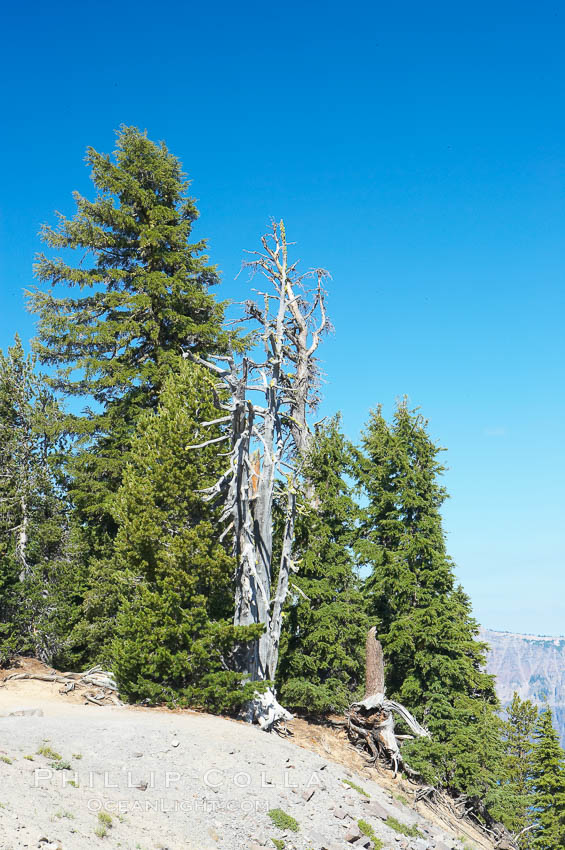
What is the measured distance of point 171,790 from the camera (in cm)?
995

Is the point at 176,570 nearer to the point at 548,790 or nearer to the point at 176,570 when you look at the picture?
the point at 176,570

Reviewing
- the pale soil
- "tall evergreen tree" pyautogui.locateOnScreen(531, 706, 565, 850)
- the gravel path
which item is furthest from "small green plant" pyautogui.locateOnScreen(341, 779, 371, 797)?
"tall evergreen tree" pyautogui.locateOnScreen(531, 706, 565, 850)

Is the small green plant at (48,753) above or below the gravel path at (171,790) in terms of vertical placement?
above

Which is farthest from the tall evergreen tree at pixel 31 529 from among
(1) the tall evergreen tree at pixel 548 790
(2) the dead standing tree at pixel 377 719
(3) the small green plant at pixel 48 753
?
(1) the tall evergreen tree at pixel 548 790

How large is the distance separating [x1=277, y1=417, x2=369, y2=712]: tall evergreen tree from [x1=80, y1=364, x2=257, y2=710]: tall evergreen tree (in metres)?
3.49

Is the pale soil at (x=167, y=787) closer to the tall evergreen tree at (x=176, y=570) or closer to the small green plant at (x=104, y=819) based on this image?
the small green plant at (x=104, y=819)

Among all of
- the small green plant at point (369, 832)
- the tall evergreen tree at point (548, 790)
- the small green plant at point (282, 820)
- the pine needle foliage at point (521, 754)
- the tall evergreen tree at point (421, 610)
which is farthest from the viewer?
the tall evergreen tree at point (548, 790)

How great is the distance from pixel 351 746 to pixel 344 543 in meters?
6.02

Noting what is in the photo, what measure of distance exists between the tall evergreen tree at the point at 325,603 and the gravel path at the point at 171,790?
4713mm

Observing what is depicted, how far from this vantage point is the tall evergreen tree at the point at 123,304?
2148 cm

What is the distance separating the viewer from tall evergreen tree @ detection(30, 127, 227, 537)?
21.5m

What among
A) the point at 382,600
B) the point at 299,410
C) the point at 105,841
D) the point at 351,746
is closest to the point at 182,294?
the point at 299,410

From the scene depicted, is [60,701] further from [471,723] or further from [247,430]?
[471,723]

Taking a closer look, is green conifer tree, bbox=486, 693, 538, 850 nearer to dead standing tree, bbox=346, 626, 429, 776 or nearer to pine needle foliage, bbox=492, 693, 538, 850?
pine needle foliage, bbox=492, 693, 538, 850
